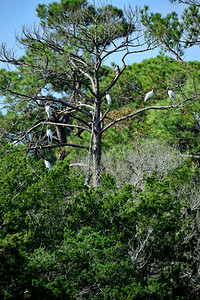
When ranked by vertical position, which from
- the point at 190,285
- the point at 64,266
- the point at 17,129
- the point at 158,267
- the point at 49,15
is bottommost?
the point at 190,285

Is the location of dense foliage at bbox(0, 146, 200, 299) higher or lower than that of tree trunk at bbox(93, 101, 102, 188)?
lower

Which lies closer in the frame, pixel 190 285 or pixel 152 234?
pixel 152 234

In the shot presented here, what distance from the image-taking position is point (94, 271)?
189 inches

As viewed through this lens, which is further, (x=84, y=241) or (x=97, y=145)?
(x=97, y=145)

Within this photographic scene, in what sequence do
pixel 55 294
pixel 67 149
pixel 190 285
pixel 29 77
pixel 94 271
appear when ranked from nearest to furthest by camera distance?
pixel 55 294 < pixel 94 271 < pixel 190 285 < pixel 29 77 < pixel 67 149

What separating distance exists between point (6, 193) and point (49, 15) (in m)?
12.5

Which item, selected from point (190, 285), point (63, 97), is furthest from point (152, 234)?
point (63, 97)

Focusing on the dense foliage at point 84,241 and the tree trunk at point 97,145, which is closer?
the dense foliage at point 84,241

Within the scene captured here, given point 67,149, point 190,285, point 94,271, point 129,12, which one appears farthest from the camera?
point 67,149

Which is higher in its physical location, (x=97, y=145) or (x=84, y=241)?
(x=97, y=145)

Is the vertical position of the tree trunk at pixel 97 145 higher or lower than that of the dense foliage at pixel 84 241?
higher

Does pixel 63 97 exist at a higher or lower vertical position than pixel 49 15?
lower

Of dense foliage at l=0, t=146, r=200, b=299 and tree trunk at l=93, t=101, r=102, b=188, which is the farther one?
tree trunk at l=93, t=101, r=102, b=188

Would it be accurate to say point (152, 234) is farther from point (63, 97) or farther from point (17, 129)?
point (17, 129)
